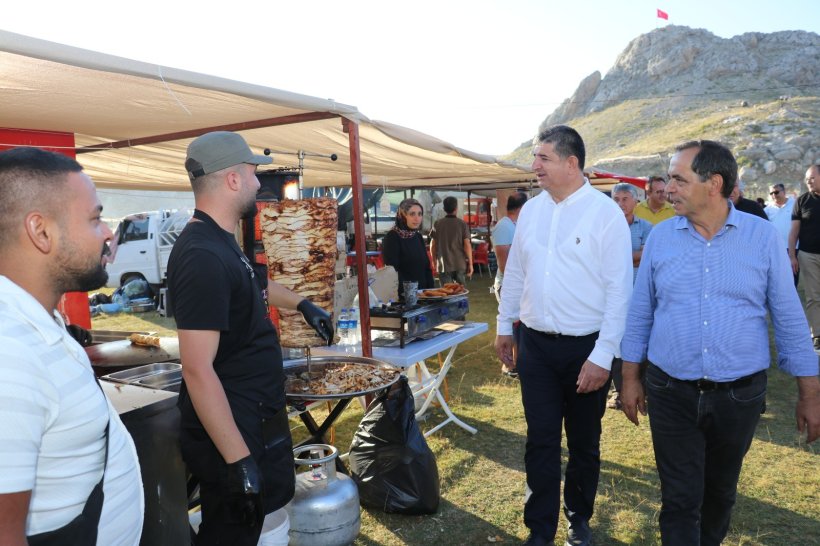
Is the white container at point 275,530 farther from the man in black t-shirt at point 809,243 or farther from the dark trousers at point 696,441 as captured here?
the man in black t-shirt at point 809,243

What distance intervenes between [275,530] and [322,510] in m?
0.34

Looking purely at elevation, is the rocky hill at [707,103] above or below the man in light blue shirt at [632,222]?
above

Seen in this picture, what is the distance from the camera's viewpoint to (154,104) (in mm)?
3654

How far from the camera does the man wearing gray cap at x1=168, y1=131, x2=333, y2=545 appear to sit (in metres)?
1.82

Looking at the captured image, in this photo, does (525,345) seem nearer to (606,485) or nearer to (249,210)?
(606,485)

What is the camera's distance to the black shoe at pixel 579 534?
3107 millimetres

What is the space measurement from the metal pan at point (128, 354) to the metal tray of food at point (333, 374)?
79 cm

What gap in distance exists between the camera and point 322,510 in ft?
9.34

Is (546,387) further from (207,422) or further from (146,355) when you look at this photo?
(146,355)

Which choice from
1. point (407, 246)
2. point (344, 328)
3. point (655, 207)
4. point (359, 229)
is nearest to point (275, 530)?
point (359, 229)

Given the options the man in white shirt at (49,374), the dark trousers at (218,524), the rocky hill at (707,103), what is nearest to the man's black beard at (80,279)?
the man in white shirt at (49,374)

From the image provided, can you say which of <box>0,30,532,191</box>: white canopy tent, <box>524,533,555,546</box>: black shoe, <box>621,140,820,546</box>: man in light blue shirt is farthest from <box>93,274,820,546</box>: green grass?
<box>0,30,532,191</box>: white canopy tent

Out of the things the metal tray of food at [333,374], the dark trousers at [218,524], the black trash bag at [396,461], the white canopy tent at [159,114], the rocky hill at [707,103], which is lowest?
the black trash bag at [396,461]

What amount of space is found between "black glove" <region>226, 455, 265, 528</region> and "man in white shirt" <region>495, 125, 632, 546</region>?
158 cm
